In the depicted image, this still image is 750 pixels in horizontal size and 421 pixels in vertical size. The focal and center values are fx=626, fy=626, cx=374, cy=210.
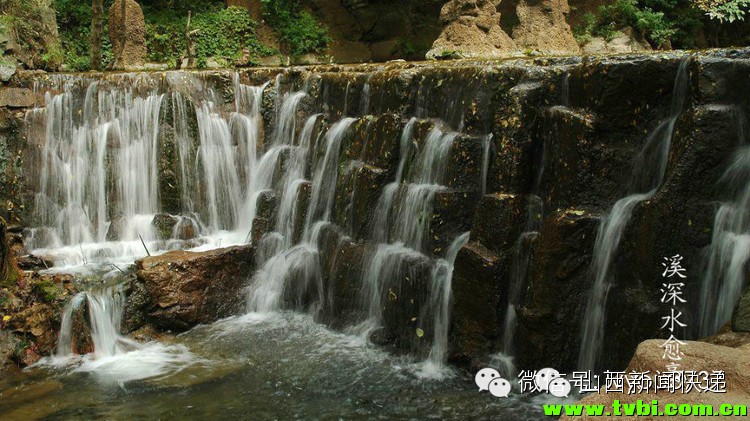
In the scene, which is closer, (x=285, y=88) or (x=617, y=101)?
(x=617, y=101)

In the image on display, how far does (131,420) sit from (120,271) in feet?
9.79

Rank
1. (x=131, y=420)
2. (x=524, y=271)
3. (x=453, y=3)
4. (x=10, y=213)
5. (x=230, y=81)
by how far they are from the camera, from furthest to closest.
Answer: (x=453, y=3)
(x=230, y=81)
(x=10, y=213)
(x=524, y=271)
(x=131, y=420)

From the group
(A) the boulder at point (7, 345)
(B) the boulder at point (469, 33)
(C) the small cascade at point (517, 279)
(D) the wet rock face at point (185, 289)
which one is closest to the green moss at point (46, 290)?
(A) the boulder at point (7, 345)

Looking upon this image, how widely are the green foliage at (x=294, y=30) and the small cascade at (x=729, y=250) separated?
13.4 meters

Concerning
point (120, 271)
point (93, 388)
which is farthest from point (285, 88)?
point (93, 388)

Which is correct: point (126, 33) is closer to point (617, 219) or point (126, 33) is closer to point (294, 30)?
point (294, 30)

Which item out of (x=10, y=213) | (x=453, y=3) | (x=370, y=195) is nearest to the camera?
(x=370, y=195)

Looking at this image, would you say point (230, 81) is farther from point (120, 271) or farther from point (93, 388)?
point (93, 388)

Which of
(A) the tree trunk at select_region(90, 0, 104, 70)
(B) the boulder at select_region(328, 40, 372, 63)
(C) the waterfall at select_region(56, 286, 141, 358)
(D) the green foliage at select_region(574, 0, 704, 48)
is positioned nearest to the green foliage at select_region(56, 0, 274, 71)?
(A) the tree trunk at select_region(90, 0, 104, 70)

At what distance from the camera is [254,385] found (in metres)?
6.17

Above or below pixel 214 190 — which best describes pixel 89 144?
above

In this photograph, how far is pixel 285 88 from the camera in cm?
1013

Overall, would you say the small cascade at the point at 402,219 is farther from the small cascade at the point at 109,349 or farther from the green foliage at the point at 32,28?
the green foliage at the point at 32,28

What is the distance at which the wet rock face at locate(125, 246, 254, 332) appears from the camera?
778 cm
